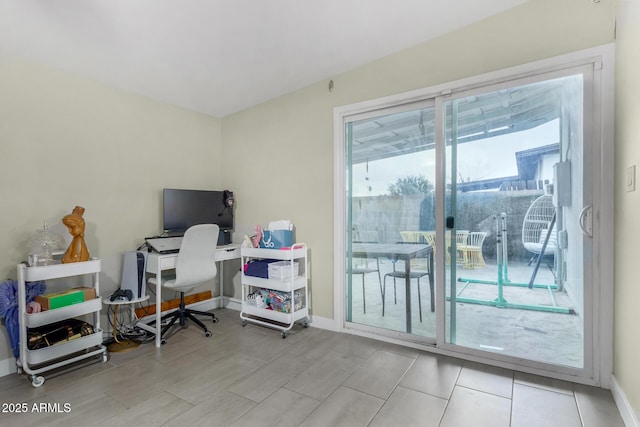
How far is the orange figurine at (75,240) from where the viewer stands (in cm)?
226

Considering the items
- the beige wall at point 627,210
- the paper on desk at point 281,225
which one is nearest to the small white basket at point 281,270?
the paper on desk at point 281,225

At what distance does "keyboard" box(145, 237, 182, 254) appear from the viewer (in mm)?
2760

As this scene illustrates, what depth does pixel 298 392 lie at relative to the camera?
1917 mm

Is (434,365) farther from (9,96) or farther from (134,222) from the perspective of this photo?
(9,96)

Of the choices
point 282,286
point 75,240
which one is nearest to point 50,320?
point 75,240

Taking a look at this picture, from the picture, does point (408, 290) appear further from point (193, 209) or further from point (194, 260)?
point (193, 209)

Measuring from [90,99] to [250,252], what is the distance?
1.91 m

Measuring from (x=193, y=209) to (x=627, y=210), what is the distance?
3351mm

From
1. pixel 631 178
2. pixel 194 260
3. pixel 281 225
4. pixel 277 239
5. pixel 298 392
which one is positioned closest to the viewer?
pixel 631 178

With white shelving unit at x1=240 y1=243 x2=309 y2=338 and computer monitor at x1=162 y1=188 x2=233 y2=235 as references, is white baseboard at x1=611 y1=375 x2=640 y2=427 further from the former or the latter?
computer monitor at x1=162 y1=188 x2=233 y2=235

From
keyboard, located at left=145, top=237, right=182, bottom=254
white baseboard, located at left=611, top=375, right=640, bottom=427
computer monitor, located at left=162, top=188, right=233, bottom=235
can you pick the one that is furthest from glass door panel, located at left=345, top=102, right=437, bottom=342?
keyboard, located at left=145, top=237, right=182, bottom=254

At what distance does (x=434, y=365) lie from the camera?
87.9 inches

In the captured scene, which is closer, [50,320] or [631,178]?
[631,178]

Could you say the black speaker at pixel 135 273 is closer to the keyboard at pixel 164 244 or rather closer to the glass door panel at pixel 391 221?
the keyboard at pixel 164 244
